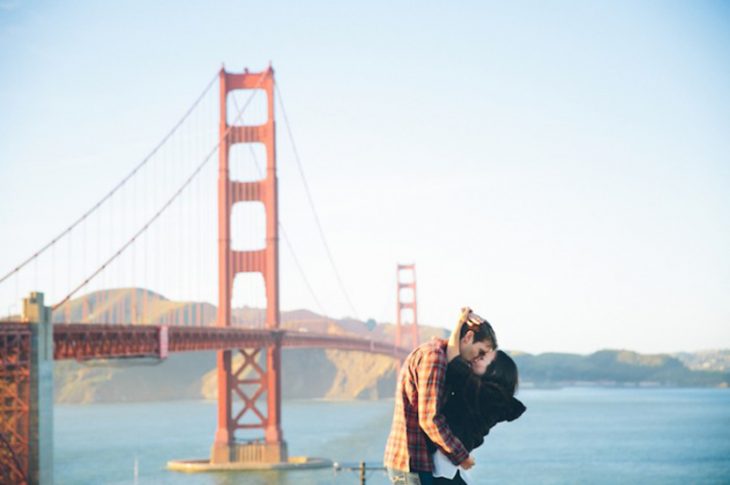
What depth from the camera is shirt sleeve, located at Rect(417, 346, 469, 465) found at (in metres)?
4.73

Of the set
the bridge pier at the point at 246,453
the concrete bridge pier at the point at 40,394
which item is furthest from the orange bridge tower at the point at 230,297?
the concrete bridge pier at the point at 40,394

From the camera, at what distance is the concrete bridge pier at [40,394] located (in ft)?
72.5

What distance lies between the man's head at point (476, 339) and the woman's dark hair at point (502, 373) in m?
0.03

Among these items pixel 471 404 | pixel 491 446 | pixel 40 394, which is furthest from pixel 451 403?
pixel 491 446

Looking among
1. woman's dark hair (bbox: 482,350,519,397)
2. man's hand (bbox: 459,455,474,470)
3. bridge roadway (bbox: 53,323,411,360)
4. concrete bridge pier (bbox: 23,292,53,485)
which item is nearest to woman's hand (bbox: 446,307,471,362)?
woman's dark hair (bbox: 482,350,519,397)

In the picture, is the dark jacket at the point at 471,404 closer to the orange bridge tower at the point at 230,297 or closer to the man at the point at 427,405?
the man at the point at 427,405

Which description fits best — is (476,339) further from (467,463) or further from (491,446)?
(491,446)

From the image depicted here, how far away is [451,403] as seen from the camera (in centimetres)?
492

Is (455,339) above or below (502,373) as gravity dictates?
above

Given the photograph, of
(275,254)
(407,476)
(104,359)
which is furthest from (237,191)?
(407,476)

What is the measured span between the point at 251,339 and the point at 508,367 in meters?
42.9

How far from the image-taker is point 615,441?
78.8 m

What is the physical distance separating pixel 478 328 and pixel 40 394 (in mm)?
18797

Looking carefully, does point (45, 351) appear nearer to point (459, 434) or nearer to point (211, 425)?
point (459, 434)
